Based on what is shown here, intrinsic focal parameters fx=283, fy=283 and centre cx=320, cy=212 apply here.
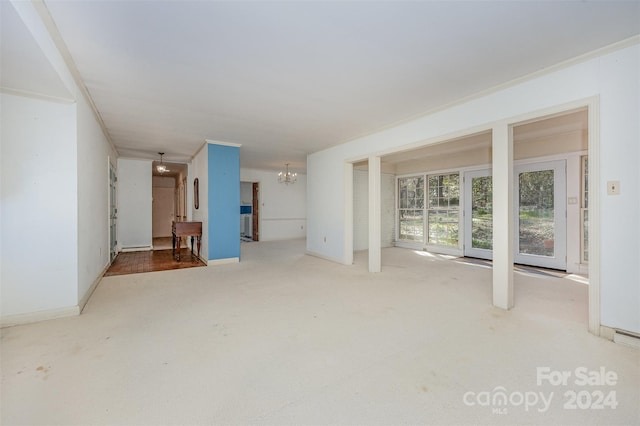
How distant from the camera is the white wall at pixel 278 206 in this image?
30.7 ft

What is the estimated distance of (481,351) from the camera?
2.10 metres

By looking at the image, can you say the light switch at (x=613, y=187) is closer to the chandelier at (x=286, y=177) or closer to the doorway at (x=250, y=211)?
the chandelier at (x=286, y=177)

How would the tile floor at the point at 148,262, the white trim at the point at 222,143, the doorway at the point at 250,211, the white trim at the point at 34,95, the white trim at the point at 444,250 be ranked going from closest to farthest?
the white trim at the point at 34,95 < the tile floor at the point at 148,262 < the white trim at the point at 222,143 < the white trim at the point at 444,250 < the doorway at the point at 250,211

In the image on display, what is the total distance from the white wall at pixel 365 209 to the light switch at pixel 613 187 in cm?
508

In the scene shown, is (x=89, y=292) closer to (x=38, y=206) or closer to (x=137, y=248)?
(x=38, y=206)

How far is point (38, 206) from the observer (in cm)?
268

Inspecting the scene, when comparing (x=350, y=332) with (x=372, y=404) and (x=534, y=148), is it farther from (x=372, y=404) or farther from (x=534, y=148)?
(x=534, y=148)

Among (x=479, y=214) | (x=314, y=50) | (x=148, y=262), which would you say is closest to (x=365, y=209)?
(x=479, y=214)

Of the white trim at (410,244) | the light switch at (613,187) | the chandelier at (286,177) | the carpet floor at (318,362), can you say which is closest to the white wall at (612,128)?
the light switch at (613,187)

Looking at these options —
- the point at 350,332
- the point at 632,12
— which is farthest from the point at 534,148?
the point at 350,332

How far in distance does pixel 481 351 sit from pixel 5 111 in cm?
451

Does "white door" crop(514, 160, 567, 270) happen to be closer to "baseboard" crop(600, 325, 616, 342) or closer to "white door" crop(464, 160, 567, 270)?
"white door" crop(464, 160, 567, 270)

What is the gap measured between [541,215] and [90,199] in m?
6.96

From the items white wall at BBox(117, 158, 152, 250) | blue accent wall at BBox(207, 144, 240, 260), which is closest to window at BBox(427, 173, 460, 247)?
blue accent wall at BBox(207, 144, 240, 260)
